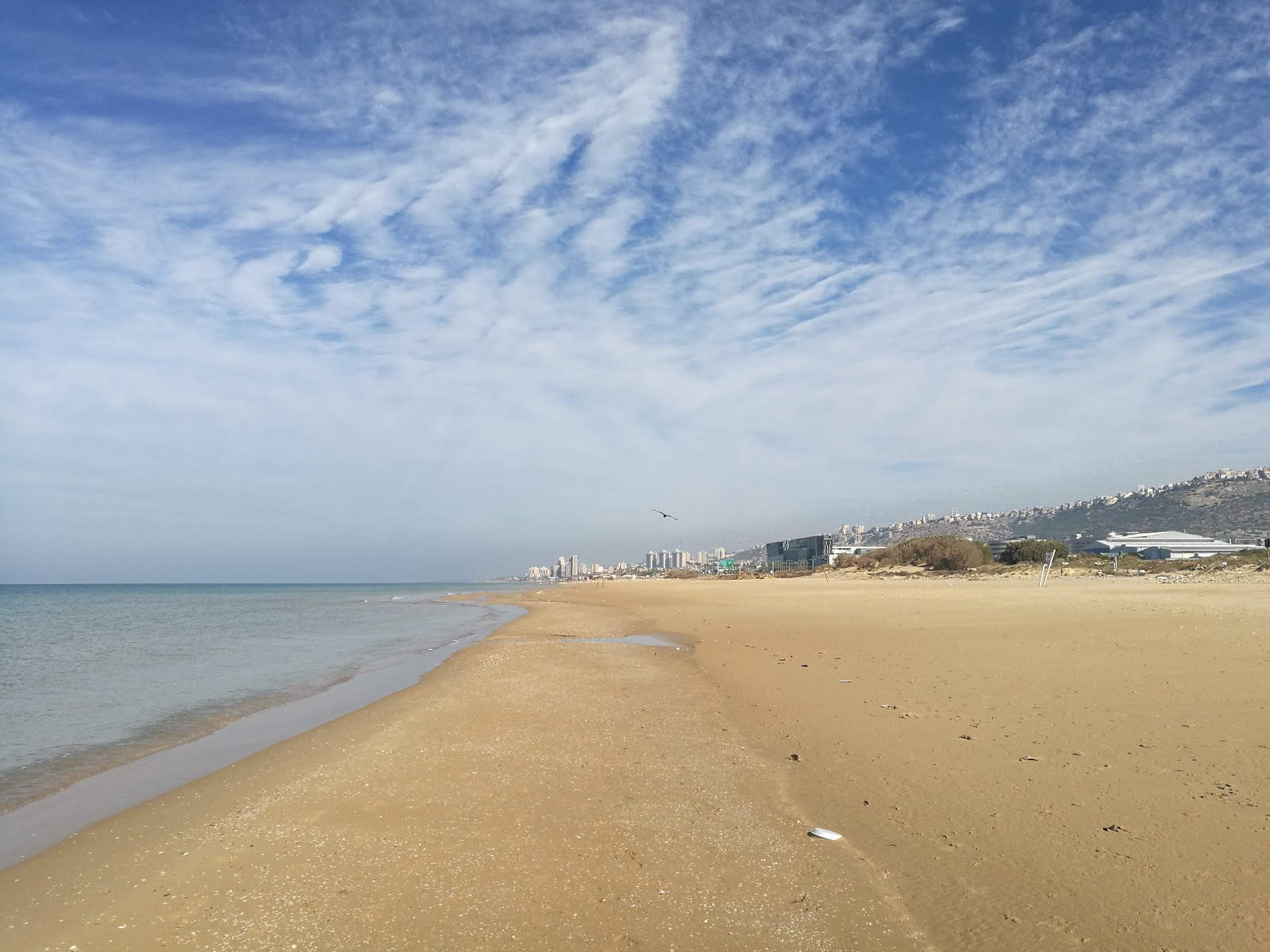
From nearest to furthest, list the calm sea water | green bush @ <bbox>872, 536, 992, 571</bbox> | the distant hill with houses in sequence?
the calm sea water → green bush @ <bbox>872, 536, 992, 571</bbox> → the distant hill with houses

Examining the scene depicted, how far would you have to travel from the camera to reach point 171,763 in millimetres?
8000

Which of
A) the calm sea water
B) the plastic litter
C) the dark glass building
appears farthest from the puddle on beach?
the dark glass building

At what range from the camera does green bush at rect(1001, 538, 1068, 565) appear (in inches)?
1907

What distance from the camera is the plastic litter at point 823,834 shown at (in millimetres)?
4926

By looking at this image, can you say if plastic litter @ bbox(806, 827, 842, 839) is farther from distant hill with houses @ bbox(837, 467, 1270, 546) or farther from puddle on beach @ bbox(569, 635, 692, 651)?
distant hill with houses @ bbox(837, 467, 1270, 546)

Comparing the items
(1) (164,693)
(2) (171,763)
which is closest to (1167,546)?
(1) (164,693)

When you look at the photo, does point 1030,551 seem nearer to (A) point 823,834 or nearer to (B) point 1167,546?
(B) point 1167,546

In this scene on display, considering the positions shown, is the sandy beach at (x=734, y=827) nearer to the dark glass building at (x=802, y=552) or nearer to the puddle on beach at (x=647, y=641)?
the puddle on beach at (x=647, y=641)

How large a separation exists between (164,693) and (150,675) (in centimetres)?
281

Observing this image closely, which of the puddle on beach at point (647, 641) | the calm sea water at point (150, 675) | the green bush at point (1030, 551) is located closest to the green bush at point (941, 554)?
the green bush at point (1030, 551)

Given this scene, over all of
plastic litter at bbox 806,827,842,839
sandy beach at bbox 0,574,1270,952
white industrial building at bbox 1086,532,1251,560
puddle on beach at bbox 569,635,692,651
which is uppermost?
white industrial building at bbox 1086,532,1251,560

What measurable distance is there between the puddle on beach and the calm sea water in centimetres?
523

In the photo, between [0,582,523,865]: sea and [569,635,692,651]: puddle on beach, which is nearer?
[0,582,523,865]: sea

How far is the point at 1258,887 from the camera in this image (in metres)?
3.72
